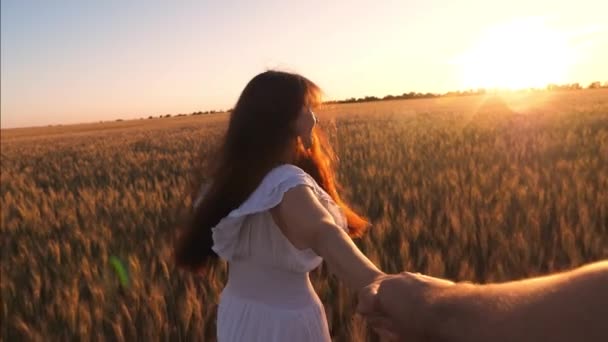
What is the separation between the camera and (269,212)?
130 centimetres

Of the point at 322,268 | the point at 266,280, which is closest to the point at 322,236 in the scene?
the point at 266,280

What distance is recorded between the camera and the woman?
1.20 metres

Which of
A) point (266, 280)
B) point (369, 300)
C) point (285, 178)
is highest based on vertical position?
Result: point (285, 178)

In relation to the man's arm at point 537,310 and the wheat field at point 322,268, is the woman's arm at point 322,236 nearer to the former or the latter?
the man's arm at point 537,310

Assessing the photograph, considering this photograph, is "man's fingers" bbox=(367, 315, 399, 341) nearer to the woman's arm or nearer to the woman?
the woman's arm

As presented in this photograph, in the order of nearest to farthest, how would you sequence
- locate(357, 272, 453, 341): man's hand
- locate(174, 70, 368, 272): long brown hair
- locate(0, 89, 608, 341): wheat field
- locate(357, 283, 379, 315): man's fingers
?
1. locate(357, 272, 453, 341): man's hand
2. locate(357, 283, 379, 315): man's fingers
3. locate(174, 70, 368, 272): long brown hair
4. locate(0, 89, 608, 341): wheat field

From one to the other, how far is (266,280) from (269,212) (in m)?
0.23

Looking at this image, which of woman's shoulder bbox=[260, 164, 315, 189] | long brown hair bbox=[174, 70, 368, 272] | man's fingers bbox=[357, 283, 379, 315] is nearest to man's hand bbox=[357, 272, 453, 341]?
man's fingers bbox=[357, 283, 379, 315]

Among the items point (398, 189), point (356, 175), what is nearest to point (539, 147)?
point (356, 175)

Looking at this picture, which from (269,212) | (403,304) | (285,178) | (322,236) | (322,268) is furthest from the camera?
(322,268)

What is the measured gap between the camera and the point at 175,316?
8.00 ft

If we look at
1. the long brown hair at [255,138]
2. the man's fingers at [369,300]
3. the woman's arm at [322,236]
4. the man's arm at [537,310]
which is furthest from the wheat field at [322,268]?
the man's arm at [537,310]

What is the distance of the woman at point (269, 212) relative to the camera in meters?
1.20

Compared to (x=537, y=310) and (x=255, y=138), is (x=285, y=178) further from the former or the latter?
(x=537, y=310)
